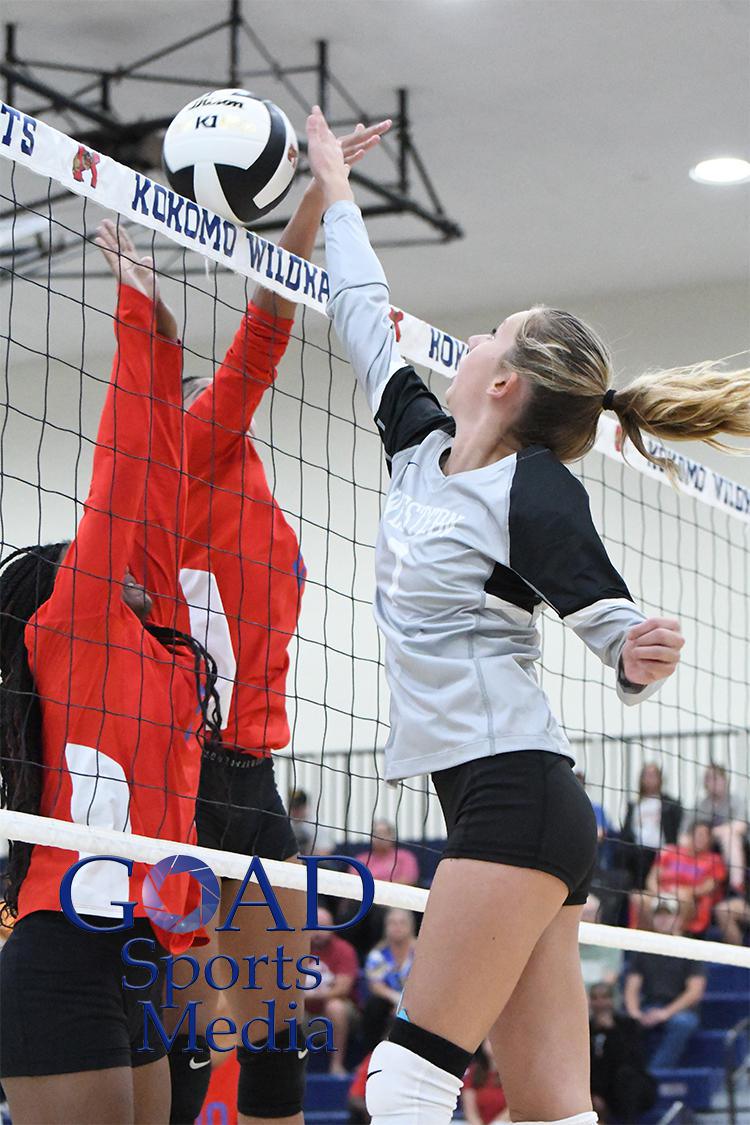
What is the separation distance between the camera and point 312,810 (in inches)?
401

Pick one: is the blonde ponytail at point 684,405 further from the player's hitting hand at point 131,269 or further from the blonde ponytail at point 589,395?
the player's hitting hand at point 131,269

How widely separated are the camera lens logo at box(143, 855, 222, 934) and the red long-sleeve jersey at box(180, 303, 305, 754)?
35 cm

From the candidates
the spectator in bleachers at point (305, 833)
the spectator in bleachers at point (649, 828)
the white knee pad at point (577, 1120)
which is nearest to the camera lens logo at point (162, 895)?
the white knee pad at point (577, 1120)

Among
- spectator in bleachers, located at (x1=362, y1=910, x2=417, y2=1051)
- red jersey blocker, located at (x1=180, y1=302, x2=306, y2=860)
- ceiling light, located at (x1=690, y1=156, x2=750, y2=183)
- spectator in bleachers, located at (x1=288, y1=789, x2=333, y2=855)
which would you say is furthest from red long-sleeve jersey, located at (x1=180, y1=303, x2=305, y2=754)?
ceiling light, located at (x1=690, y1=156, x2=750, y2=183)

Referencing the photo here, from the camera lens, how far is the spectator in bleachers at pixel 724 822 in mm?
7746

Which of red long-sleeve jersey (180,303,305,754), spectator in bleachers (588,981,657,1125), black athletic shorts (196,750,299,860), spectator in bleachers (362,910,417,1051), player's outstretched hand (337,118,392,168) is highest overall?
player's outstretched hand (337,118,392,168)

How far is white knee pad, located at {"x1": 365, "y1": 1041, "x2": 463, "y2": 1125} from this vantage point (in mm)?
1876

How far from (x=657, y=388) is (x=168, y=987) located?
58.2 inches

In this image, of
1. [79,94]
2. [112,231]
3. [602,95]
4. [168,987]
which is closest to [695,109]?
[602,95]

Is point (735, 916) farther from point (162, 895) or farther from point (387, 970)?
point (162, 895)

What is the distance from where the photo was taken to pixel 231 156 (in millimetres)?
2971

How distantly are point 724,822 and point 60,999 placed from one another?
6555mm

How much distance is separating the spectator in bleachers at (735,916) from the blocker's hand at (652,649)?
20.0ft

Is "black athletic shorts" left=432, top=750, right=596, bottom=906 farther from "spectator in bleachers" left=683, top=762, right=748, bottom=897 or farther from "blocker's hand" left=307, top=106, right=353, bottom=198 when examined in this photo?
"spectator in bleachers" left=683, top=762, right=748, bottom=897
